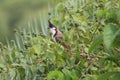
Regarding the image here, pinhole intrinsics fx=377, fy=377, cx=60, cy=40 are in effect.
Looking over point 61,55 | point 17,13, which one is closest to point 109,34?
point 61,55

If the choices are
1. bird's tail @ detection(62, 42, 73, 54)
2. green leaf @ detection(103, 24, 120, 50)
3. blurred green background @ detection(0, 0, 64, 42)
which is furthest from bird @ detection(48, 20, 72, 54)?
green leaf @ detection(103, 24, 120, 50)

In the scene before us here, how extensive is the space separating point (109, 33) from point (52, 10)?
5.39ft

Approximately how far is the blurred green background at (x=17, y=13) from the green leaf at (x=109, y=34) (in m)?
1.20

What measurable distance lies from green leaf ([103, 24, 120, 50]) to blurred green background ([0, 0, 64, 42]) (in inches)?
47.2

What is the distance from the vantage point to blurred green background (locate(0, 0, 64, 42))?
2.13 meters

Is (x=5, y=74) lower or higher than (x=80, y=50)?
lower

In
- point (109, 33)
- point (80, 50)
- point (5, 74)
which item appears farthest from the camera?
point (5, 74)

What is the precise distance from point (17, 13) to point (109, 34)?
53.0 inches

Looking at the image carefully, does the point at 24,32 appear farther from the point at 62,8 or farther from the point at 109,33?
the point at 109,33

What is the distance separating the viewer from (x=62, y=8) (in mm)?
2082

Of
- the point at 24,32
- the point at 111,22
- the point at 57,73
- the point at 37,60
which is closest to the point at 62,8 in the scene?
the point at 24,32

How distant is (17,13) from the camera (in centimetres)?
222

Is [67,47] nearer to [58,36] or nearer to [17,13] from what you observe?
[58,36]

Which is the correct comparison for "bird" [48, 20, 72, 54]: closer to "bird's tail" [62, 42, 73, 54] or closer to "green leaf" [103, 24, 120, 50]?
"bird's tail" [62, 42, 73, 54]
